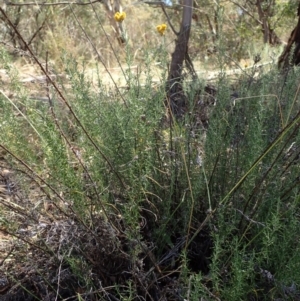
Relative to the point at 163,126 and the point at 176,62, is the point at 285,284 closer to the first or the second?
the point at 163,126

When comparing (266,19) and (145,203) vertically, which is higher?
(266,19)

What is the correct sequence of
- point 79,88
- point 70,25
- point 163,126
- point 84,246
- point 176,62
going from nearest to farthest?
point 84,246
point 79,88
point 163,126
point 176,62
point 70,25

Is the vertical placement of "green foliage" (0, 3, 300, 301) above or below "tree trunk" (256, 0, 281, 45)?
below

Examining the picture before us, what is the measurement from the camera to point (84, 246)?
1.70 meters

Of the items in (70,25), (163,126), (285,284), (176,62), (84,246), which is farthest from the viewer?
(70,25)

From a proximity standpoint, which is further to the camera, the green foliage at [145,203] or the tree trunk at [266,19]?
the tree trunk at [266,19]

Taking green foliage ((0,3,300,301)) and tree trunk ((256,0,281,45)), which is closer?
green foliage ((0,3,300,301))

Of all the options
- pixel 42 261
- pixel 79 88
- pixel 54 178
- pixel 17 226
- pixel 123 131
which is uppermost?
pixel 79 88

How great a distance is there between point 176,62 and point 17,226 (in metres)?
2.11

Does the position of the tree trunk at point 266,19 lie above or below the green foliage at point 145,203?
above

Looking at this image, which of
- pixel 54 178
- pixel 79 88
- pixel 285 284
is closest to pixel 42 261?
pixel 54 178

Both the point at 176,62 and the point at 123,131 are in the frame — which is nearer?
the point at 123,131

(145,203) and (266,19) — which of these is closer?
(145,203)

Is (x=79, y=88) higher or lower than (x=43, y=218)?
higher
